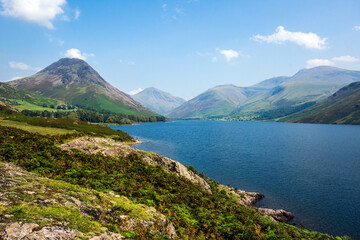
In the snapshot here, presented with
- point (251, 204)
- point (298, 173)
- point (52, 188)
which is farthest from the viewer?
point (298, 173)

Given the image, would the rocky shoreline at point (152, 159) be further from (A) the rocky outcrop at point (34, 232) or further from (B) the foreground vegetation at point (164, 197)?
(A) the rocky outcrop at point (34, 232)

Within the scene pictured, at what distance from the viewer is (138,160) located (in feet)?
105

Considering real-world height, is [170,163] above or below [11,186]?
below

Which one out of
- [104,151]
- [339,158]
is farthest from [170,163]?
[339,158]

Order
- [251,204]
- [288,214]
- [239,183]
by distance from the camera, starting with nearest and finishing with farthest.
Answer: [288,214] → [251,204] → [239,183]

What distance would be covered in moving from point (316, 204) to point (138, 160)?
38800 mm

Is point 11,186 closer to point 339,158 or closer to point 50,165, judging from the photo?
point 50,165

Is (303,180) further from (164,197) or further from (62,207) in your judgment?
(62,207)

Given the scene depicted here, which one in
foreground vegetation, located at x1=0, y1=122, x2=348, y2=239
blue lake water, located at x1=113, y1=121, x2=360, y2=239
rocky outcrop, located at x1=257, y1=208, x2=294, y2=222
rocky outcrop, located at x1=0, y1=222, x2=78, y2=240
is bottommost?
blue lake water, located at x1=113, y1=121, x2=360, y2=239

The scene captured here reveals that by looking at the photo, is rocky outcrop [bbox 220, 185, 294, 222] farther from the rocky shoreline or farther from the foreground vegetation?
the foreground vegetation

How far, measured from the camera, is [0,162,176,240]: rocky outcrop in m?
7.62

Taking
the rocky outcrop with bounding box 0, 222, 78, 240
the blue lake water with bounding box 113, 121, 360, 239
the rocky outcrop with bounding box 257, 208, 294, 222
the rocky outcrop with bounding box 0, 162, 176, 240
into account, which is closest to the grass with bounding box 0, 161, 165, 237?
the rocky outcrop with bounding box 0, 162, 176, 240

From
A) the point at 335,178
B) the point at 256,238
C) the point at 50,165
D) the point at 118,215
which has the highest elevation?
the point at 50,165

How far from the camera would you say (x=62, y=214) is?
927 cm
